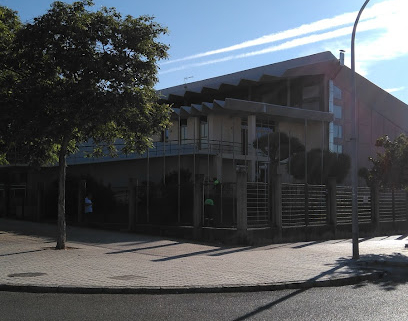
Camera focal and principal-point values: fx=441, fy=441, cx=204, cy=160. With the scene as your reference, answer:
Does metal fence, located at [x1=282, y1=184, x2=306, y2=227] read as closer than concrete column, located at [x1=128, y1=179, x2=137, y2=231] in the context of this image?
Yes

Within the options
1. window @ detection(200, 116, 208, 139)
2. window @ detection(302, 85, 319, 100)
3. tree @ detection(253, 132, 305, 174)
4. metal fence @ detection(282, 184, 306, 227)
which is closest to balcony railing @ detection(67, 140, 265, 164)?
window @ detection(200, 116, 208, 139)

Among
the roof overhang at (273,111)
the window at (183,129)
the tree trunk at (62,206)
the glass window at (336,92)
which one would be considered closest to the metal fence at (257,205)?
the tree trunk at (62,206)

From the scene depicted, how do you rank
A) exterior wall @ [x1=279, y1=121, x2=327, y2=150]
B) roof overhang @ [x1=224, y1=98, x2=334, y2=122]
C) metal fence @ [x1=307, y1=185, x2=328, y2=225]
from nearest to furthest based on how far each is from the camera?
metal fence @ [x1=307, y1=185, x2=328, y2=225]
roof overhang @ [x1=224, y1=98, x2=334, y2=122]
exterior wall @ [x1=279, y1=121, x2=327, y2=150]

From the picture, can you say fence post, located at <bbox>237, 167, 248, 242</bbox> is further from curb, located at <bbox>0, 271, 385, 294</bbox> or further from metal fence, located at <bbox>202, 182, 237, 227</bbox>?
curb, located at <bbox>0, 271, 385, 294</bbox>

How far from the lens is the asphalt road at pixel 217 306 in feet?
20.6

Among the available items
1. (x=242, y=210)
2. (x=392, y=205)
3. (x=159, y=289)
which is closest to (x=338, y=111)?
(x=392, y=205)

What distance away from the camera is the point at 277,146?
116 feet

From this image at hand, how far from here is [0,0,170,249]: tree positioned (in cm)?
1233

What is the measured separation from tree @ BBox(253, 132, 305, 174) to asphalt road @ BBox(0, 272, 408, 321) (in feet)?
87.8

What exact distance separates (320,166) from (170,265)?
25.9m

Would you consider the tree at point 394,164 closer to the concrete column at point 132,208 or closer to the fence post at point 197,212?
the fence post at point 197,212

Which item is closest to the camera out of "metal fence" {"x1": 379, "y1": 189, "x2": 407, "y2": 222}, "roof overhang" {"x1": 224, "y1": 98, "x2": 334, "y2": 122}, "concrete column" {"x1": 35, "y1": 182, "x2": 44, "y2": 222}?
"metal fence" {"x1": 379, "y1": 189, "x2": 407, "y2": 222}

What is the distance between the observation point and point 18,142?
508 inches

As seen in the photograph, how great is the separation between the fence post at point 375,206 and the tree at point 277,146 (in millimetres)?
11700
